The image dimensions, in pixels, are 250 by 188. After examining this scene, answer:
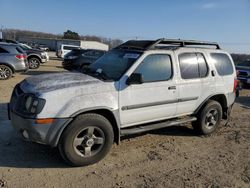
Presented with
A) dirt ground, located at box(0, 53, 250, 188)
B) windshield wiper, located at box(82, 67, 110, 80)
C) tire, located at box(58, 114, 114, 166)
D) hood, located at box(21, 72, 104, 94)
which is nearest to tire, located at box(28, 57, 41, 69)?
dirt ground, located at box(0, 53, 250, 188)

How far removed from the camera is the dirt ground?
4.05 metres

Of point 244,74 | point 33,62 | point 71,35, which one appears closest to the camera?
point 244,74

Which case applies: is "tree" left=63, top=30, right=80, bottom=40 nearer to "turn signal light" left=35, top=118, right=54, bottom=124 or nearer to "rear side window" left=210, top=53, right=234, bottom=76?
"rear side window" left=210, top=53, right=234, bottom=76

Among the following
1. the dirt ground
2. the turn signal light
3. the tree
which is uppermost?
the tree

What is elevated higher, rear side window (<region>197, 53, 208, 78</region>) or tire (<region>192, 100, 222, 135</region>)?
rear side window (<region>197, 53, 208, 78</region>)

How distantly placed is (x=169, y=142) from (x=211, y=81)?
158 cm

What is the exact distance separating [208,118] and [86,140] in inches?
120

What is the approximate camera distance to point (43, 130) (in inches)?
159

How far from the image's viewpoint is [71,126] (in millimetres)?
4188

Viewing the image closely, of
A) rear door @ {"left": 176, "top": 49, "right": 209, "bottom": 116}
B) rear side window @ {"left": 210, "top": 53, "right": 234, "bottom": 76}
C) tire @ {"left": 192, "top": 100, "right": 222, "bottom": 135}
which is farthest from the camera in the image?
rear side window @ {"left": 210, "top": 53, "right": 234, "bottom": 76}

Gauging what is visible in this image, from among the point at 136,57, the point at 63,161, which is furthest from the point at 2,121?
the point at 136,57

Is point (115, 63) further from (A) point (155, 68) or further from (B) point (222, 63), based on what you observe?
(B) point (222, 63)

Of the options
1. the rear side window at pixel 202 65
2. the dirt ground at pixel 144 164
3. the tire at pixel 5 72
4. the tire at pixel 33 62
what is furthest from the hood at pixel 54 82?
the tire at pixel 33 62

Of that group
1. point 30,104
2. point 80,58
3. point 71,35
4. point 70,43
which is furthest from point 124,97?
point 71,35
